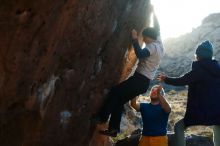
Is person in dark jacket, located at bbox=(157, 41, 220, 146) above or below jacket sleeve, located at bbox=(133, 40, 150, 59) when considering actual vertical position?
below

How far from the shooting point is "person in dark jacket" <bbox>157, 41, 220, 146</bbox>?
12672 mm

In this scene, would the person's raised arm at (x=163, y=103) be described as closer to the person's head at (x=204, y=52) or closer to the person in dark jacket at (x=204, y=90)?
the person in dark jacket at (x=204, y=90)

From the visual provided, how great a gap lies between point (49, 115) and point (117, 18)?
12.9ft

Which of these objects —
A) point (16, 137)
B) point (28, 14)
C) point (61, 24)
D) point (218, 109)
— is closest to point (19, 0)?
point (28, 14)

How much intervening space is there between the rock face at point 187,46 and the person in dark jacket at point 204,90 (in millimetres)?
69924

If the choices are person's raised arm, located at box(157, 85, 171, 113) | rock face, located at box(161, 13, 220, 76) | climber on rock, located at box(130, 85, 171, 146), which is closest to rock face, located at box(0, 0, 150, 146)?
climber on rock, located at box(130, 85, 171, 146)

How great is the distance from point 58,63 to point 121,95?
6.88ft

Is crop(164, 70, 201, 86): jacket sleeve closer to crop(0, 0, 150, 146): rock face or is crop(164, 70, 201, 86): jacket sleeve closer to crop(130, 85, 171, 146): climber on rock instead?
crop(130, 85, 171, 146): climber on rock

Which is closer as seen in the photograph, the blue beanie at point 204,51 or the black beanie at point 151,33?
the blue beanie at point 204,51

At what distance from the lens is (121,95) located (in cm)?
1352

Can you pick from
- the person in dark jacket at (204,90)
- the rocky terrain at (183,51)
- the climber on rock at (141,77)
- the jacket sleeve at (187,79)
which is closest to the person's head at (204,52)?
the person in dark jacket at (204,90)

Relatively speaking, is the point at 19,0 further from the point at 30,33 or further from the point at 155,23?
the point at 155,23

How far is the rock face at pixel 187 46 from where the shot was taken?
85.8 meters

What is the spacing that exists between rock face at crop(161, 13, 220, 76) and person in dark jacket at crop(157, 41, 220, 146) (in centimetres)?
6992
